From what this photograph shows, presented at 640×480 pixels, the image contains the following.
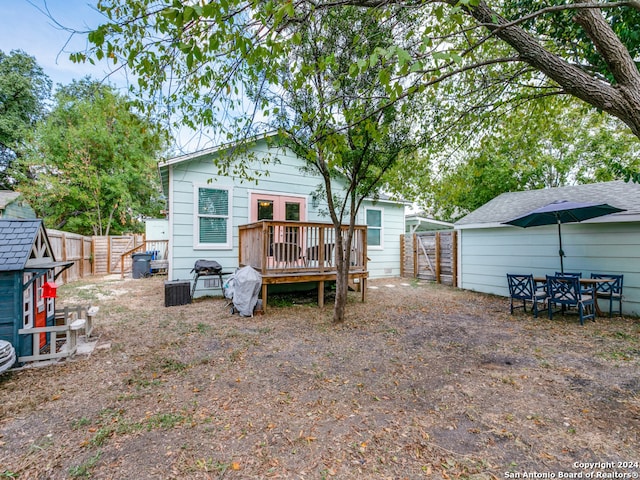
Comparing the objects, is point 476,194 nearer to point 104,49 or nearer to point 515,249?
point 515,249

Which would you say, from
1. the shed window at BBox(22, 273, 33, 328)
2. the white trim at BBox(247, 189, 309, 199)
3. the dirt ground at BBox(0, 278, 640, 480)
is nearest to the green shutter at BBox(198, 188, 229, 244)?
the white trim at BBox(247, 189, 309, 199)

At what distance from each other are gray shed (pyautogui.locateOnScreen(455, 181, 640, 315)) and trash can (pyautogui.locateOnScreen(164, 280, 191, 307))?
25.9 ft

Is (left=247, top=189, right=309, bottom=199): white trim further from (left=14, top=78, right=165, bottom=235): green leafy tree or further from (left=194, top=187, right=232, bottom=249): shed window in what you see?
(left=14, top=78, right=165, bottom=235): green leafy tree

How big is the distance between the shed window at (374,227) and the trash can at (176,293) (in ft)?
21.3

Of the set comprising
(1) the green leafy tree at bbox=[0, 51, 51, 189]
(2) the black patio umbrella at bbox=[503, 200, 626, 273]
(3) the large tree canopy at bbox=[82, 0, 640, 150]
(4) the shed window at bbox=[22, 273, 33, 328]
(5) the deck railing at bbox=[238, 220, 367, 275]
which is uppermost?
(1) the green leafy tree at bbox=[0, 51, 51, 189]

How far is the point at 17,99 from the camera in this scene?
16.9m

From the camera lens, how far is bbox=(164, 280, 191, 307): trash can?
664 cm

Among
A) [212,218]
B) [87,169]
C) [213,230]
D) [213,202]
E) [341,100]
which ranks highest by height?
[87,169]

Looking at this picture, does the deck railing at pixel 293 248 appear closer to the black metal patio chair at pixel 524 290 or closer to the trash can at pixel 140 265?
the black metal patio chair at pixel 524 290

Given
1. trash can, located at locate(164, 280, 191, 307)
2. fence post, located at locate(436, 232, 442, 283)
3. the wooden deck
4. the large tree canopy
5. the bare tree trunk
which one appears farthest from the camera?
fence post, located at locate(436, 232, 442, 283)

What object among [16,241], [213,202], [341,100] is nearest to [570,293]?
[341,100]

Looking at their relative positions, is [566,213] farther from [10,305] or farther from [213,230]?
[10,305]

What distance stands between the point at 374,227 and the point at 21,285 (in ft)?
31.3

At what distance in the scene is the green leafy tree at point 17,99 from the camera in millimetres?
16047
